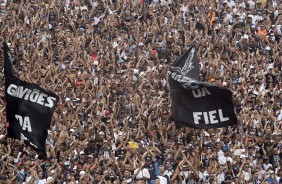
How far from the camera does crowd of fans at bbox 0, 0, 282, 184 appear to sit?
27.2 metres

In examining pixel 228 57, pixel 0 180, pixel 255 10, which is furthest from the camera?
pixel 255 10

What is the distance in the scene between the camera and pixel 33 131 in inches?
959

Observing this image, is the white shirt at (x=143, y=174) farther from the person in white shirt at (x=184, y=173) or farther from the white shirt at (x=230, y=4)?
the white shirt at (x=230, y=4)

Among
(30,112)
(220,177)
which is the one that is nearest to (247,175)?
(220,177)

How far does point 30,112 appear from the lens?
80.1 ft

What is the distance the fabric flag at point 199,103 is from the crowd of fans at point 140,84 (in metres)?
1.72

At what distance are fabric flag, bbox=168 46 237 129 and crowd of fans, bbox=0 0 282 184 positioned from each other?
67.9 inches

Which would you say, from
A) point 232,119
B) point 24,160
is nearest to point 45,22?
point 24,160

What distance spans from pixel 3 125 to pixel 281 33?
35.6 ft

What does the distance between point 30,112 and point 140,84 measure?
22.5 feet

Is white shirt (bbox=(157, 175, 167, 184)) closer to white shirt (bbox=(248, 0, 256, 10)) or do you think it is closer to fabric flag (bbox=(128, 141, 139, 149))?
fabric flag (bbox=(128, 141, 139, 149))

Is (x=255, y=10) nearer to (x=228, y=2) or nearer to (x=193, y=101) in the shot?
(x=228, y=2)

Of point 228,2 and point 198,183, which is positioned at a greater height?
point 228,2

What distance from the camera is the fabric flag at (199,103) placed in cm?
2536
